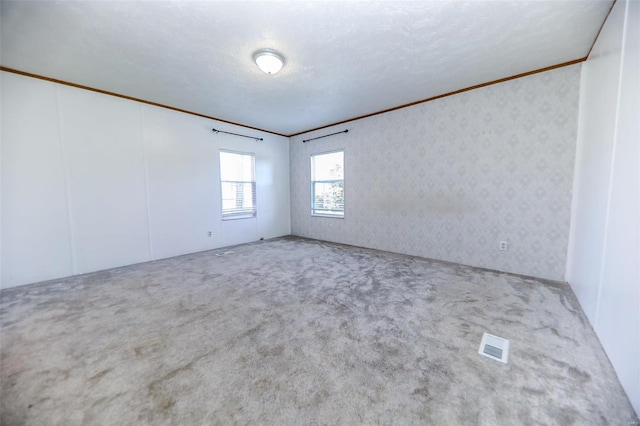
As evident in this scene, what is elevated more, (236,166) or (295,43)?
(295,43)

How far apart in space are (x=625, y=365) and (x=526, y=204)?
6.97 ft

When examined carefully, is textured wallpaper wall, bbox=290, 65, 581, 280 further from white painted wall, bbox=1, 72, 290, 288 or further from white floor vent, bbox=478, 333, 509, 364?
white painted wall, bbox=1, 72, 290, 288

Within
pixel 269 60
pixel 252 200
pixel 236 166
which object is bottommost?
pixel 252 200

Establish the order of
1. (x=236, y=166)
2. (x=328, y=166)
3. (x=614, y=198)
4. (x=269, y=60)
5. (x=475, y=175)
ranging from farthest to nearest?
1. (x=328, y=166)
2. (x=236, y=166)
3. (x=475, y=175)
4. (x=269, y=60)
5. (x=614, y=198)

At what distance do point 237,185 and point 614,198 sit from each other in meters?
5.14

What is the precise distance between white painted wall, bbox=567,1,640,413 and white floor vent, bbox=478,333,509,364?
1.70 ft

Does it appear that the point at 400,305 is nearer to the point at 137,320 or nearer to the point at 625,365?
the point at 625,365

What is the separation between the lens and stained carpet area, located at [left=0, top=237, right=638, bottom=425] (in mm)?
1213

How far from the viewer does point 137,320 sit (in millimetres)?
2080

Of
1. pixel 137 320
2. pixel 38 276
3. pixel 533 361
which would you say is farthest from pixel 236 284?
pixel 533 361

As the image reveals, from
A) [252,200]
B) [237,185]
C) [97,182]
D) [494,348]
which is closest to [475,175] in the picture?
[494,348]

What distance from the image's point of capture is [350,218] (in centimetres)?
485

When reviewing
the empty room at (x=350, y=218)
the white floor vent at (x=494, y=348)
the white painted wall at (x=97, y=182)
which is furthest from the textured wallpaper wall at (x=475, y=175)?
the white painted wall at (x=97, y=182)

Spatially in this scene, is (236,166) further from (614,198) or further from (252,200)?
(614,198)
